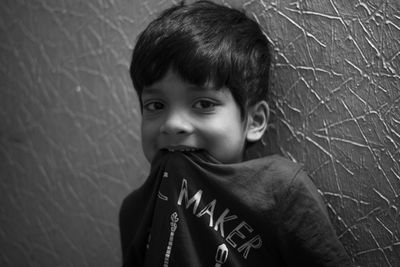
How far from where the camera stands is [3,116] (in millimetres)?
1098

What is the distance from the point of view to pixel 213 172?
28.6 inches

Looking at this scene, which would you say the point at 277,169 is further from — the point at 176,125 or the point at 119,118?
the point at 119,118

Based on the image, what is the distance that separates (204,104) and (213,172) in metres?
0.10

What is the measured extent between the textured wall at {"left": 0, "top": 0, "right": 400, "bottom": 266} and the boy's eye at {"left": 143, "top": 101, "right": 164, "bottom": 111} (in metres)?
0.18

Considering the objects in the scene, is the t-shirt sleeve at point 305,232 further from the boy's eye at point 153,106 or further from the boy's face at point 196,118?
the boy's eye at point 153,106

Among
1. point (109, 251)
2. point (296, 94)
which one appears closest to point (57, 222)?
point (109, 251)

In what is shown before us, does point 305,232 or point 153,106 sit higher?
point 153,106

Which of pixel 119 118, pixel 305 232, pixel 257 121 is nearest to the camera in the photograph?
pixel 305 232

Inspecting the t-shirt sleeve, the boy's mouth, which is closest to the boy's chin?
the boy's mouth

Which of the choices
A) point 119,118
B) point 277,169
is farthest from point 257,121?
point 119,118

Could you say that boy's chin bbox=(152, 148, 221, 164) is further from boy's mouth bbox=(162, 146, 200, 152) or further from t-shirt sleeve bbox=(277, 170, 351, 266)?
t-shirt sleeve bbox=(277, 170, 351, 266)

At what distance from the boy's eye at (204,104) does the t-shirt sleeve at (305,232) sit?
15 centimetres

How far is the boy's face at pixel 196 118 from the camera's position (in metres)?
0.72

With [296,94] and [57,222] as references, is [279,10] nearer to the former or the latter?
[296,94]
